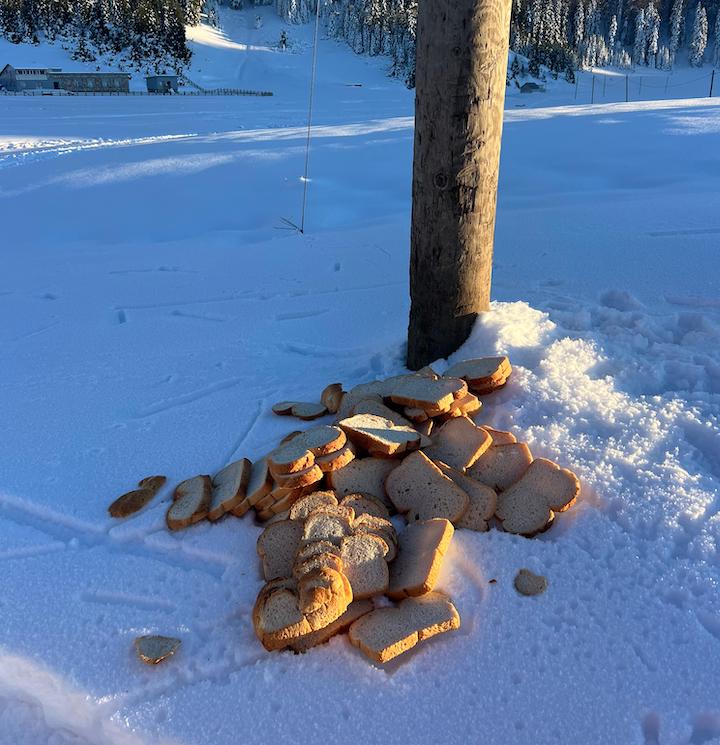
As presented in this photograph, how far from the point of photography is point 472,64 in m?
2.41

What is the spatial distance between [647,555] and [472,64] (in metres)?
1.85

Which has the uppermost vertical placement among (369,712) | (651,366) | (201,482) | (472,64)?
(472,64)

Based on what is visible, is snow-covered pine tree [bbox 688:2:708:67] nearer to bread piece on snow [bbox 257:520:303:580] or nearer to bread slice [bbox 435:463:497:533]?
bread slice [bbox 435:463:497:533]

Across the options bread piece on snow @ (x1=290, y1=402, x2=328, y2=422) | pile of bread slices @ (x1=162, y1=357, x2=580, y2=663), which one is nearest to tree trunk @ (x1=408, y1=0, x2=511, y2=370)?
pile of bread slices @ (x1=162, y1=357, x2=580, y2=663)

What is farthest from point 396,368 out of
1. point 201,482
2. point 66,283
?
point 66,283

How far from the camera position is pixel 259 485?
6.75 feet

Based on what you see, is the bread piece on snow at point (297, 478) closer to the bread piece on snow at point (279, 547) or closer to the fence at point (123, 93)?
the bread piece on snow at point (279, 547)

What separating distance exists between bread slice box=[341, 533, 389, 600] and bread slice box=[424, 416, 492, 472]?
19.1 inches

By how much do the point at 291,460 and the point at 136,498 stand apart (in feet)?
1.99

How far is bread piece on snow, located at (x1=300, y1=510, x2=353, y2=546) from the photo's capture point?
180 cm

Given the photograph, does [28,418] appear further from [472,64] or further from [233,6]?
[233,6]

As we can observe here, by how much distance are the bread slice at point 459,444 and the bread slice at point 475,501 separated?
0.06m

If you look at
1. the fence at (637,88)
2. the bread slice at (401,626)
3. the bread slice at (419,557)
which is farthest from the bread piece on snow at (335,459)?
the fence at (637,88)

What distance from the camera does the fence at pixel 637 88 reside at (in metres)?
38.0
